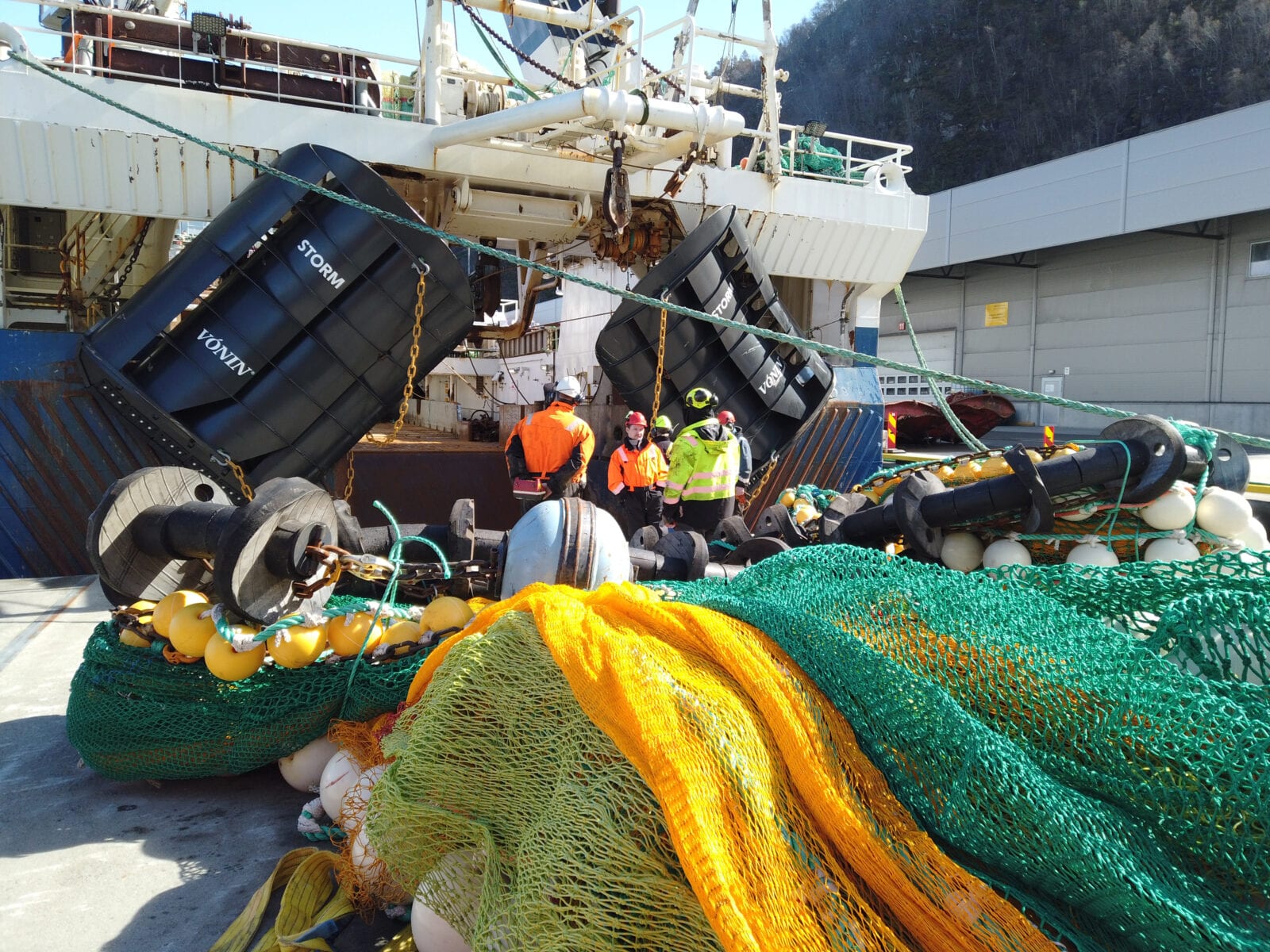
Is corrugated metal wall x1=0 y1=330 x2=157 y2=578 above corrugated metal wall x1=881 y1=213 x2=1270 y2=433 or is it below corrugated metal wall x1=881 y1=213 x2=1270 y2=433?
below

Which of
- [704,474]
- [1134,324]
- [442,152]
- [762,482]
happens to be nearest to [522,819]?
[704,474]

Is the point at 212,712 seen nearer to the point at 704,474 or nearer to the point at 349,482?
the point at 704,474

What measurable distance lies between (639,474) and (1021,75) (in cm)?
3711

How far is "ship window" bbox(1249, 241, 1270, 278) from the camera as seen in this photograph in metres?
19.2

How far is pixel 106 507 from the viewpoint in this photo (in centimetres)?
329

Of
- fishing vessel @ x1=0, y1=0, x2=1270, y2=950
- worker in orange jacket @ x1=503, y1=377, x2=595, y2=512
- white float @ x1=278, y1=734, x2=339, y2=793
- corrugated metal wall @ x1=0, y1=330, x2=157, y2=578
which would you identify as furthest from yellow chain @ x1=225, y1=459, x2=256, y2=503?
white float @ x1=278, y1=734, x2=339, y2=793

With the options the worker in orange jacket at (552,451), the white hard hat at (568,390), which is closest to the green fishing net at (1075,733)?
the worker in orange jacket at (552,451)

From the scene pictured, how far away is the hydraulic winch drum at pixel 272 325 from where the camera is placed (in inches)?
234

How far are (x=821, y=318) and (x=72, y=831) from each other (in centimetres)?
805

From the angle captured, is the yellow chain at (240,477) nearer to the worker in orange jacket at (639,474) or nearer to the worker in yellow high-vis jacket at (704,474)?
the worker in orange jacket at (639,474)

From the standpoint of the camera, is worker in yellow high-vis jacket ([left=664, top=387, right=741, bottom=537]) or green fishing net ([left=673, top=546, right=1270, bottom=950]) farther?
worker in yellow high-vis jacket ([left=664, top=387, right=741, bottom=537])

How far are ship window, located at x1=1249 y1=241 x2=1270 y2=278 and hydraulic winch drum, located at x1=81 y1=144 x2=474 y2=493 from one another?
64.0 ft

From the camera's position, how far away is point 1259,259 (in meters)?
19.4

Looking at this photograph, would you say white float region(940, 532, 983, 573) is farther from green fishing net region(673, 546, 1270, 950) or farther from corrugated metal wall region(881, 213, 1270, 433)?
corrugated metal wall region(881, 213, 1270, 433)
